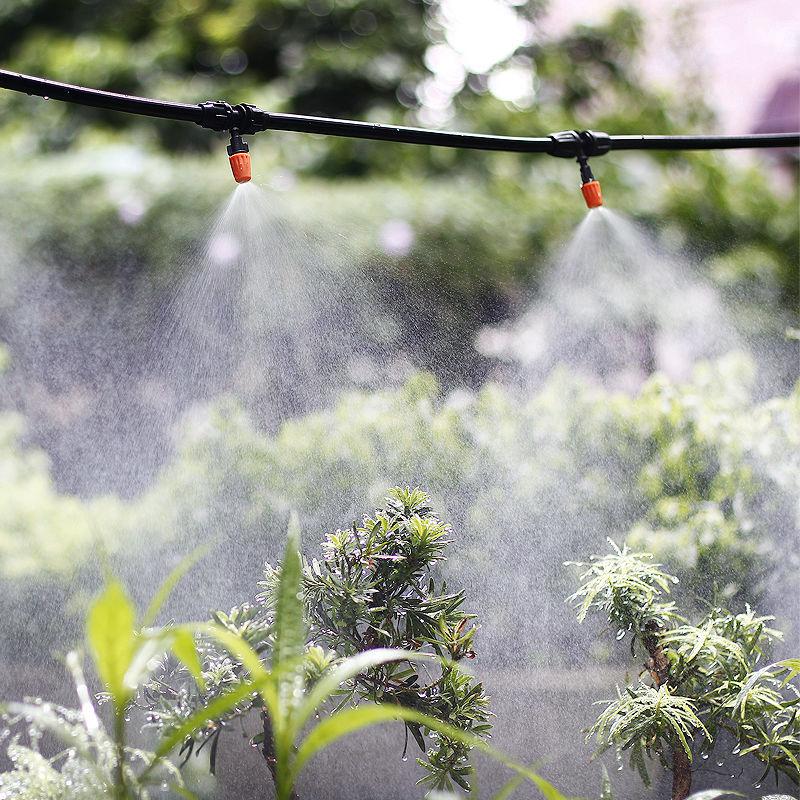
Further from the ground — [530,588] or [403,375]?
[403,375]

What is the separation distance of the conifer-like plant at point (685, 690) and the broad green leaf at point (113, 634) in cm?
59

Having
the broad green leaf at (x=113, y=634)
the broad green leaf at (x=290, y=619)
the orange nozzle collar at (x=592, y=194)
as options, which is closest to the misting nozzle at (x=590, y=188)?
the orange nozzle collar at (x=592, y=194)

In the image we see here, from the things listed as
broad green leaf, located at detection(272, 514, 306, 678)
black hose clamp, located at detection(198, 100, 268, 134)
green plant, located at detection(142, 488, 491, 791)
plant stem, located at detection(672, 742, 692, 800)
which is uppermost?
black hose clamp, located at detection(198, 100, 268, 134)

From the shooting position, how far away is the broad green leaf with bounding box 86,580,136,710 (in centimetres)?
58

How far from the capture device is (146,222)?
1998 millimetres

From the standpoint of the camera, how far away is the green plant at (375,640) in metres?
0.90

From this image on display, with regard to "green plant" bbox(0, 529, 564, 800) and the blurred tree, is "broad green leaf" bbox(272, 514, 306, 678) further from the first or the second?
the blurred tree

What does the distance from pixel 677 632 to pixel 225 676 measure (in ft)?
1.79

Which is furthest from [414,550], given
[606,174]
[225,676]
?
[606,174]

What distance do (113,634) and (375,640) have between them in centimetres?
40

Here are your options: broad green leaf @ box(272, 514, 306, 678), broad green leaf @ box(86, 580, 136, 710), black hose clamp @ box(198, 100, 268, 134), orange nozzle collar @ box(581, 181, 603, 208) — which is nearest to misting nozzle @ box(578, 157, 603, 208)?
orange nozzle collar @ box(581, 181, 603, 208)

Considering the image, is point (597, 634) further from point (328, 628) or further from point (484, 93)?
point (484, 93)

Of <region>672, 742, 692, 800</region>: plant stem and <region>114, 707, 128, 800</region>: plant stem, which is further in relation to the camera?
<region>672, 742, 692, 800</region>: plant stem

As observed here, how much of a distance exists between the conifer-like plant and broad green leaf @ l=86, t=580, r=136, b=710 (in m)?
0.59
